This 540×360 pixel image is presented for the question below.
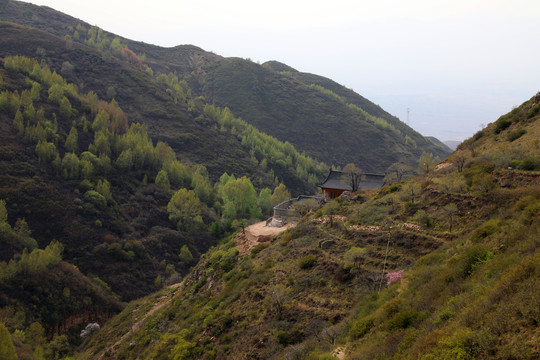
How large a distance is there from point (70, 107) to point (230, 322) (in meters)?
92.1

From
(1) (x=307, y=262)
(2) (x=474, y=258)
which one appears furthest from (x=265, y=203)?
(2) (x=474, y=258)

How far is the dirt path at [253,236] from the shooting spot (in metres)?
41.6

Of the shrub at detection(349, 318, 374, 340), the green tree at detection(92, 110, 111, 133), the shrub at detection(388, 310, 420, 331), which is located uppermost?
the shrub at detection(388, 310, 420, 331)

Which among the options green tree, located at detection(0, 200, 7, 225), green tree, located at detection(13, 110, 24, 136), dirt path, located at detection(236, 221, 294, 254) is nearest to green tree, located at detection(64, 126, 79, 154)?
green tree, located at detection(13, 110, 24, 136)

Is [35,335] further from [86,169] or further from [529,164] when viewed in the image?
[529,164]

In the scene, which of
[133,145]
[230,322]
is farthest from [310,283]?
[133,145]

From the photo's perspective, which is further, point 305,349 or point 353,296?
point 353,296

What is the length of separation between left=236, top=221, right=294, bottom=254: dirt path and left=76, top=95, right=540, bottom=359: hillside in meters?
1.74

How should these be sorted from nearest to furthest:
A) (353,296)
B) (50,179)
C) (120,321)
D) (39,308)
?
(353,296), (120,321), (39,308), (50,179)

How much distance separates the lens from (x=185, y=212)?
270 ft

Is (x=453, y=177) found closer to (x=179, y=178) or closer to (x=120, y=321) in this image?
(x=120, y=321)

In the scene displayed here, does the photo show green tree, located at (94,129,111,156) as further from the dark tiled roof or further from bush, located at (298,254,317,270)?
bush, located at (298,254,317,270)

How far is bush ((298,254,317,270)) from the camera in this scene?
2803cm

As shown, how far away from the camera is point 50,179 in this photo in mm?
73938
